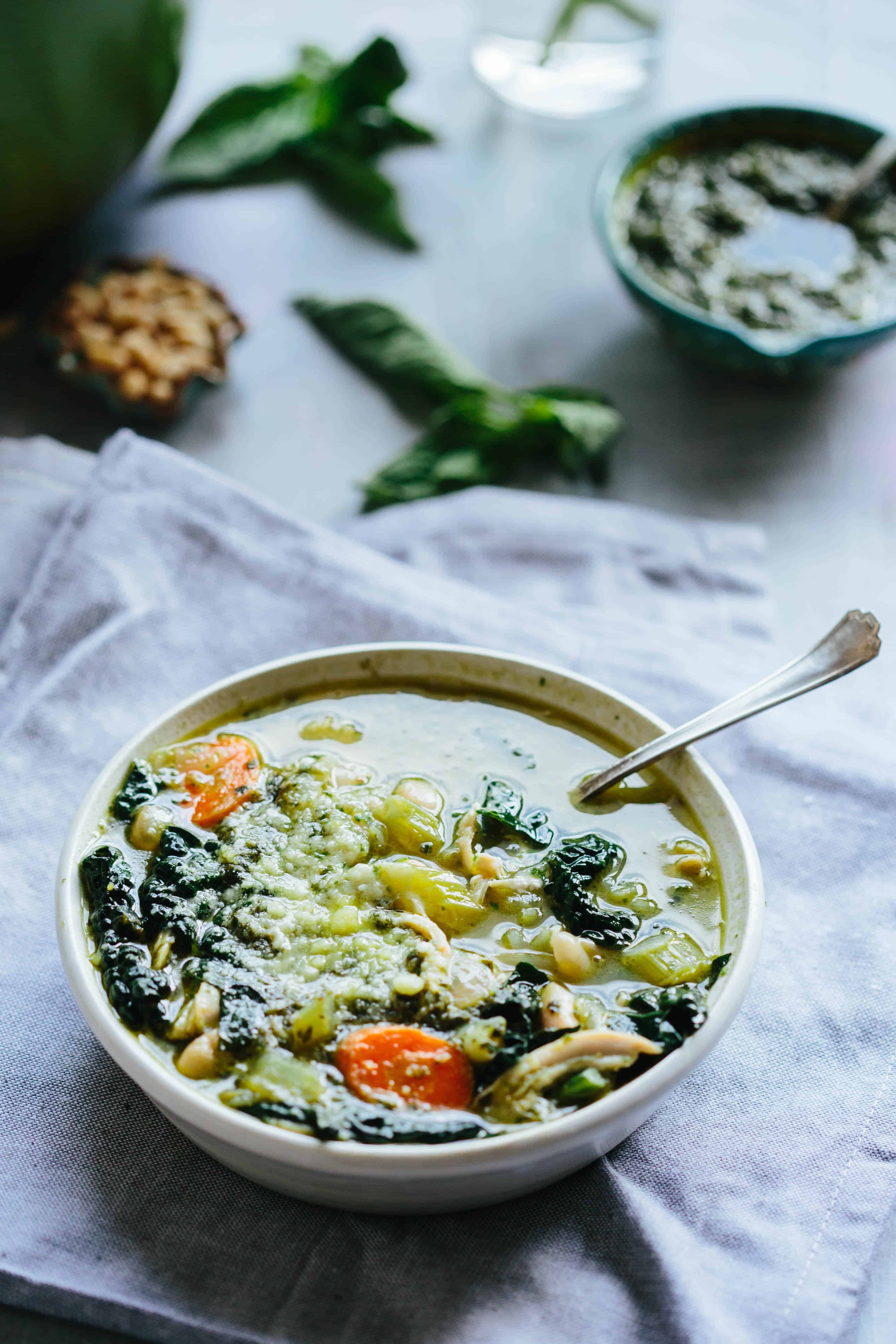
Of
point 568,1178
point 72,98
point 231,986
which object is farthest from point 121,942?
point 72,98

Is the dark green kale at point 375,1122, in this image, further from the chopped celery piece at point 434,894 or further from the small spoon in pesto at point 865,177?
the small spoon in pesto at point 865,177

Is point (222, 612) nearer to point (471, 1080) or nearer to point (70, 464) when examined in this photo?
point (70, 464)

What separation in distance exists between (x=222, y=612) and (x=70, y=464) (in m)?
0.71

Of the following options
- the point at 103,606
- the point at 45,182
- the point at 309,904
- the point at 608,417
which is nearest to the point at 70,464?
the point at 103,606

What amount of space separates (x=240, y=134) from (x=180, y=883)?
3522 mm

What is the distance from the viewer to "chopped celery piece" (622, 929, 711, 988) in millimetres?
2107

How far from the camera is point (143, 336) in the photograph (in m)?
3.82

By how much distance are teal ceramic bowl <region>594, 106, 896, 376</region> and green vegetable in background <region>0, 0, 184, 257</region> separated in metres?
1.43

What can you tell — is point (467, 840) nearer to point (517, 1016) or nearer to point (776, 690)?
point (517, 1016)

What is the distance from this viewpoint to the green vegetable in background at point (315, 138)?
467 cm

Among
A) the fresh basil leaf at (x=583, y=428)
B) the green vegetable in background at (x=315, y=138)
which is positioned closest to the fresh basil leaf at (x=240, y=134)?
the green vegetable in background at (x=315, y=138)

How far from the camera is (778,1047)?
7.82 ft

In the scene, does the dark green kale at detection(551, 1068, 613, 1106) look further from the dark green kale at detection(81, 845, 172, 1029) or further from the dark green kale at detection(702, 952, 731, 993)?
the dark green kale at detection(81, 845, 172, 1029)

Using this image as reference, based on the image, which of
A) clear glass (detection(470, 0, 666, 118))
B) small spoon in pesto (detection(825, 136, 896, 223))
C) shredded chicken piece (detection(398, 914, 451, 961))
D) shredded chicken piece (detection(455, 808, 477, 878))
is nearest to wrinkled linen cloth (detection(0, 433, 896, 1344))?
shredded chicken piece (detection(398, 914, 451, 961))
